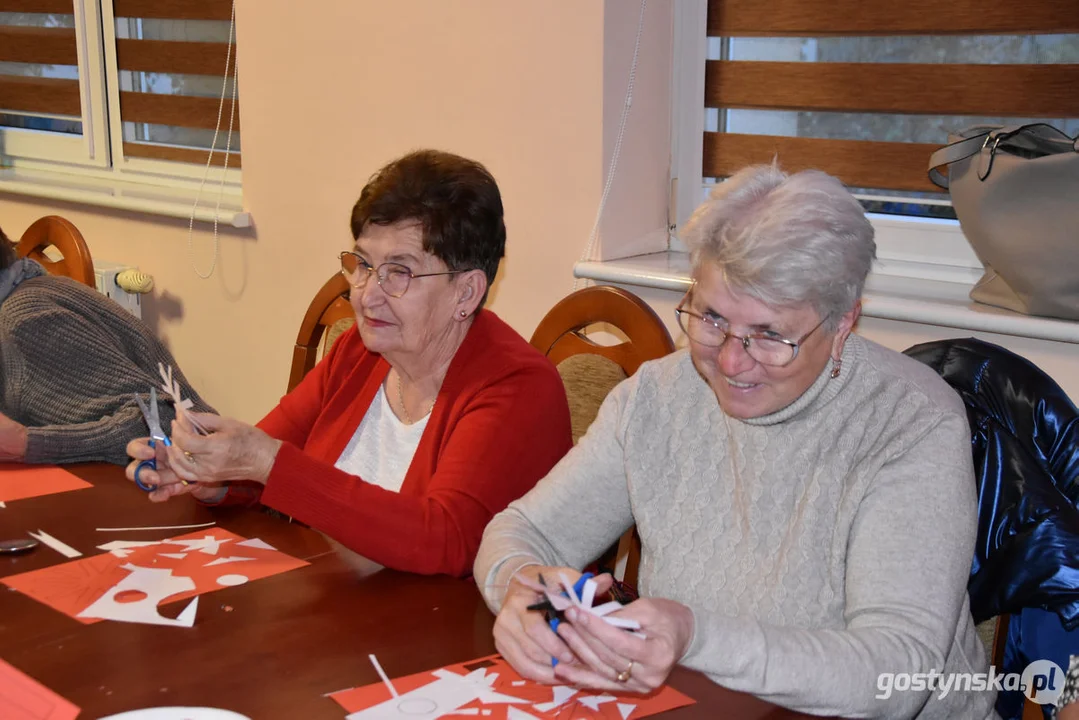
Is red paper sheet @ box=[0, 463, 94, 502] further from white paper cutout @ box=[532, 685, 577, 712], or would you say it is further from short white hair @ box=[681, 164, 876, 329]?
short white hair @ box=[681, 164, 876, 329]

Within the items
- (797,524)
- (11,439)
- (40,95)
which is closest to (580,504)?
(797,524)

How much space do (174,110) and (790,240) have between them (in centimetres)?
286

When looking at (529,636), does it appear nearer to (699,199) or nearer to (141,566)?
(141,566)

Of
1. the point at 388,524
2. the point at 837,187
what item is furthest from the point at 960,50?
the point at 388,524

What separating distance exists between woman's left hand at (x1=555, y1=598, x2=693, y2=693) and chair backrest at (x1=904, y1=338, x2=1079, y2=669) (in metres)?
0.48

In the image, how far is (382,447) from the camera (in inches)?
73.8

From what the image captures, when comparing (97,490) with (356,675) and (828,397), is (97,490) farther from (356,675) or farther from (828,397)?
(828,397)

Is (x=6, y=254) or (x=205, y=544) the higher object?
(x=6, y=254)

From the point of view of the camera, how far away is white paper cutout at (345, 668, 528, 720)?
1108 mm

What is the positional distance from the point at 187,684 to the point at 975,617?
980 millimetres

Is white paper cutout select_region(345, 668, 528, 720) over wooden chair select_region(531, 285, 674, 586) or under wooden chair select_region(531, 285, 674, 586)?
under

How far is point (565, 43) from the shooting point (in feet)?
7.89

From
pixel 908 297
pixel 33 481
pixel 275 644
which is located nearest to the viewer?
pixel 275 644

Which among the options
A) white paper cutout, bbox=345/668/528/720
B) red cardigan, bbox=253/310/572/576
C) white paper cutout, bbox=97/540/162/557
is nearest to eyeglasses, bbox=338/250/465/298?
red cardigan, bbox=253/310/572/576
